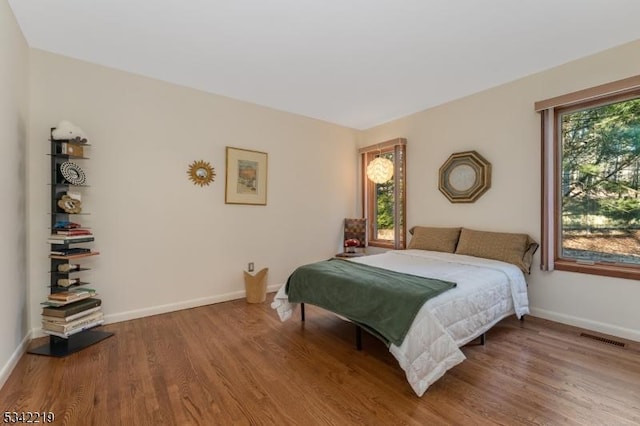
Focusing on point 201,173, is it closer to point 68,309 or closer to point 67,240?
point 67,240

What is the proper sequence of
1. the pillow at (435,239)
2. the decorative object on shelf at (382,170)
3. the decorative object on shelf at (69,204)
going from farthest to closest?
the decorative object on shelf at (382,170) < the pillow at (435,239) < the decorative object on shelf at (69,204)

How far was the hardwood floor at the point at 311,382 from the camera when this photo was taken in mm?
1689

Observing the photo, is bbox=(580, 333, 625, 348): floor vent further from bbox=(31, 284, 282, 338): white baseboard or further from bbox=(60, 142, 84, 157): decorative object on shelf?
bbox=(60, 142, 84, 157): decorative object on shelf

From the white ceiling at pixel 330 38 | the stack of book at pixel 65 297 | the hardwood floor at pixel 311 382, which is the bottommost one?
the hardwood floor at pixel 311 382

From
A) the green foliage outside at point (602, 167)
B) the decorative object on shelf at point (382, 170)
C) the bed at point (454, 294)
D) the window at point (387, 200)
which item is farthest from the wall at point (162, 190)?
the green foliage outside at point (602, 167)

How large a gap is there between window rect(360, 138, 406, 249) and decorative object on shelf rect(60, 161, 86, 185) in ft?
12.7

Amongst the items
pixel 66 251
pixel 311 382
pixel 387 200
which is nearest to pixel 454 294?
pixel 311 382

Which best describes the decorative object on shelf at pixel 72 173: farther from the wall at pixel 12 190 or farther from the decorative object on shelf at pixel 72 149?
the wall at pixel 12 190

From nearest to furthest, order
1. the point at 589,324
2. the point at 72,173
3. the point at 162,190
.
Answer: the point at 72,173
the point at 589,324
the point at 162,190

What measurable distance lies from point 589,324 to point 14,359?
4.84 m

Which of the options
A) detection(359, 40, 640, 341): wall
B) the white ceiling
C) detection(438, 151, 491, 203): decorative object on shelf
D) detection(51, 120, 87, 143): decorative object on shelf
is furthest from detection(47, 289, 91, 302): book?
detection(438, 151, 491, 203): decorative object on shelf

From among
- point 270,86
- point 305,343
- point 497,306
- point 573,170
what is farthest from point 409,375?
point 270,86

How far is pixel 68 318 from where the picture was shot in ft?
7.86

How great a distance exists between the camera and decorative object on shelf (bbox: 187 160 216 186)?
3572 millimetres
